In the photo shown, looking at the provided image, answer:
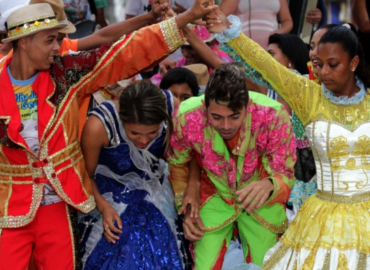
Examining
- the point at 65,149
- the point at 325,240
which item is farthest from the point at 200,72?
the point at 325,240

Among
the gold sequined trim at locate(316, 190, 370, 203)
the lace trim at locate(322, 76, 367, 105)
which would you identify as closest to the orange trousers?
the gold sequined trim at locate(316, 190, 370, 203)

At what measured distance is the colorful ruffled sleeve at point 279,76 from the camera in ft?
10.8

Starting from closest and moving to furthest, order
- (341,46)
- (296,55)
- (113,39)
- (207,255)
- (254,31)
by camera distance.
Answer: (341,46) → (207,255) → (113,39) → (296,55) → (254,31)

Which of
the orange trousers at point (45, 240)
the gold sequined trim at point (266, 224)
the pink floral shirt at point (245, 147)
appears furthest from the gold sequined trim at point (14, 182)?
Answer: the gold sequined trim at point (266, 224)

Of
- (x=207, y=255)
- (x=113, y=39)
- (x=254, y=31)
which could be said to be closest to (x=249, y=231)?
(x=207, y=255)

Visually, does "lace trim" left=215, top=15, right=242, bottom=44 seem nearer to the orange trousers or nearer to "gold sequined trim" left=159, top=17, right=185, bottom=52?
"gold sequined trim" left=159, top=17, right=185, bottom=52

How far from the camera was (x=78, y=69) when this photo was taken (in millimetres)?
3252

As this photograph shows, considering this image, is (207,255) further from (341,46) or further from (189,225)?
(341,46)

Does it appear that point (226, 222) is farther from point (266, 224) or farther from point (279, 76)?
point (279, 76)

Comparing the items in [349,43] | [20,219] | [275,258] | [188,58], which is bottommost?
[275,258]

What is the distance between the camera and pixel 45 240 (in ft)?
10.5

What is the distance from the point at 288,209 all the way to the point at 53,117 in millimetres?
1882

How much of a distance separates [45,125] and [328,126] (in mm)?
1627

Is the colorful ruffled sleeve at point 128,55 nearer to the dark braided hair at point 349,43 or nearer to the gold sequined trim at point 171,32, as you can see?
the gold sequined trim at point 171,32
